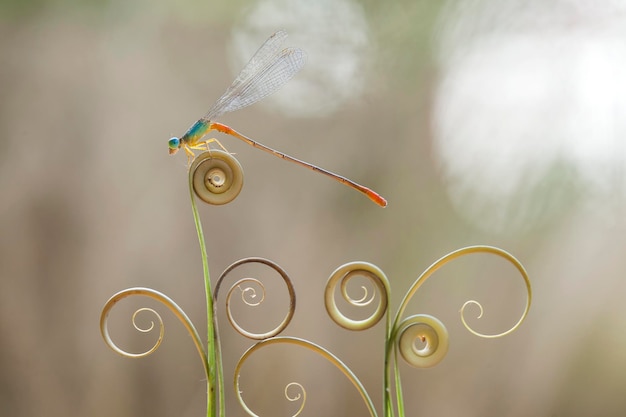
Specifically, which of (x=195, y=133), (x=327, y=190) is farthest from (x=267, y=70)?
(x=327, y=190)

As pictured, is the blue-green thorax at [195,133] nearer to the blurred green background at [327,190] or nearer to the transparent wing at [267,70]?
the transparent wing at [267,70]

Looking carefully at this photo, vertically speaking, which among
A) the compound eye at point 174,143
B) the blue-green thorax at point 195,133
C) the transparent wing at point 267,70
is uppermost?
the transparent wing at point 267,70

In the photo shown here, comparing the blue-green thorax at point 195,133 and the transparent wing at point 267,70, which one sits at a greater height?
the transparent wing at point 267,70

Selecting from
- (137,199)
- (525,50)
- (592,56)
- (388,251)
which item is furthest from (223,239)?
(592,56)

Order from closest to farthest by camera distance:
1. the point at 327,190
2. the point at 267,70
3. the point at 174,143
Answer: the point at 174,143, the point at 267,70, the point at 327,190

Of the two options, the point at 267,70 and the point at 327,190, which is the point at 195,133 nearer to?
the point at 267,70

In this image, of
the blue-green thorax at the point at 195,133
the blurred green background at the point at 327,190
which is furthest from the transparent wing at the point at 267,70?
the blurred green background at the point at 327,190

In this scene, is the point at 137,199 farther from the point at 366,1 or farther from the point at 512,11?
the point at 512,11
